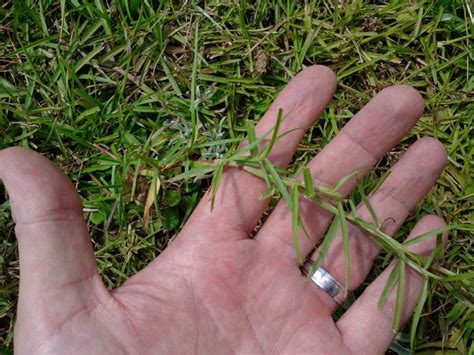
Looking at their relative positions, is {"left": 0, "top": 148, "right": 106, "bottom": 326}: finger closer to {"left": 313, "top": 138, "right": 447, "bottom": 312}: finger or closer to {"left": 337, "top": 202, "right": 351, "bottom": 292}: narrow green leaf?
{"left": 337, "top": 202, "right": 351, "bottom": 292}: narrow green leaf

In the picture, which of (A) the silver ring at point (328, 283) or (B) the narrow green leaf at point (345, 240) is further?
(A) the silver ring at point (328, 283)

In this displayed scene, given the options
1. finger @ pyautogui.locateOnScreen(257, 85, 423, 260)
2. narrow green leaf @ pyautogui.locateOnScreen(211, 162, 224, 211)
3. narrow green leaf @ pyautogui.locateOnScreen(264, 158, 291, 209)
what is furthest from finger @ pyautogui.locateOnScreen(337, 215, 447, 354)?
narrow green leaf @ pyautogui.locateOnScreen(211, 162, 224, 211)

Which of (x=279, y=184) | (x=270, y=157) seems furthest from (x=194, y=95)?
(x=279, y=184)

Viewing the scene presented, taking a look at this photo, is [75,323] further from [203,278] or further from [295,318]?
[295,318]

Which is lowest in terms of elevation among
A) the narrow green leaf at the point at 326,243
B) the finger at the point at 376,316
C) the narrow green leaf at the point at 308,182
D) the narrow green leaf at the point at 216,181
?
the finger at the point at 376,316

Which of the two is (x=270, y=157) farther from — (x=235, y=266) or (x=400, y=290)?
(x=400, y=290)

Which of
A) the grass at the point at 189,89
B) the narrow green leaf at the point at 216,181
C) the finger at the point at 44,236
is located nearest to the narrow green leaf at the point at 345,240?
the narrow green leaf at the point at 216,181

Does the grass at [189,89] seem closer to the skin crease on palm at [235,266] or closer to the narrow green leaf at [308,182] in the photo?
the skin crease on palm at [235,266]
